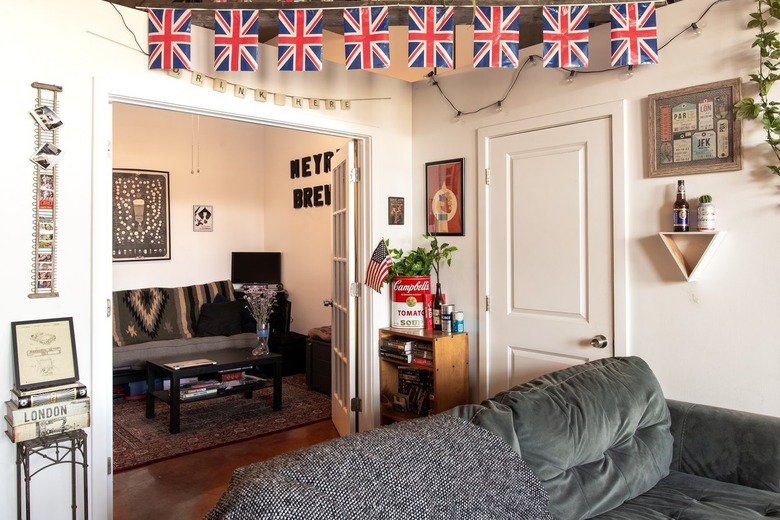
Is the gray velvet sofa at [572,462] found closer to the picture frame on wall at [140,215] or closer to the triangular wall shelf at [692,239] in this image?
the triangular wall shelf at [692,239]

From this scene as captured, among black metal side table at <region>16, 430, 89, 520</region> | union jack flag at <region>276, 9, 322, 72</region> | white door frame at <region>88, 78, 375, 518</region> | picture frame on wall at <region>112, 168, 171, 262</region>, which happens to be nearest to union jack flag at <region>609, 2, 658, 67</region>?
union jack flag at <region>276, 9, 322, 72</region>

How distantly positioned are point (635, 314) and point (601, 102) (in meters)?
1.11

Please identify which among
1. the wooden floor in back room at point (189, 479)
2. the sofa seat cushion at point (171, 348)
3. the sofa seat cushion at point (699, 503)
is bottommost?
the wooden floor in back room at point (189, 479)

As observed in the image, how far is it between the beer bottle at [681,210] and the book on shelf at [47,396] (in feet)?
8.94

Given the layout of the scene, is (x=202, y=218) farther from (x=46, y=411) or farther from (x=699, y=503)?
(x=699, y=503)

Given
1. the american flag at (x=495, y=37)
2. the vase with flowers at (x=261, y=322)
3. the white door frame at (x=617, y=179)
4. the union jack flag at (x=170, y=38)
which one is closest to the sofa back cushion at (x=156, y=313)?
the vase with flowers at (x=261, y=322)

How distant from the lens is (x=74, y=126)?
8.23 feet

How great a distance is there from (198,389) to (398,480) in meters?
3.48

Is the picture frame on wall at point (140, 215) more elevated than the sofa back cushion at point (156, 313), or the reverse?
the picture frame on wall at point (140, 215)

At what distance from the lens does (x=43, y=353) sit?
7.81 ft

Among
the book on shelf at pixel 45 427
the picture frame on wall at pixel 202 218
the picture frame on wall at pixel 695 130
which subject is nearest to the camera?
the book on shelf at pixel 45 427

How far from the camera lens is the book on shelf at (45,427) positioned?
2.21 meters

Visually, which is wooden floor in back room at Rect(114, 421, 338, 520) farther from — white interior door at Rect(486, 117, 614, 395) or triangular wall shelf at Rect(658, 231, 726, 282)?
triangular wall shelf at Rect(658, 231, 726, 282)

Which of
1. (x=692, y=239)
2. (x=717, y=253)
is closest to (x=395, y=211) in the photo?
(x=692, y=239)
